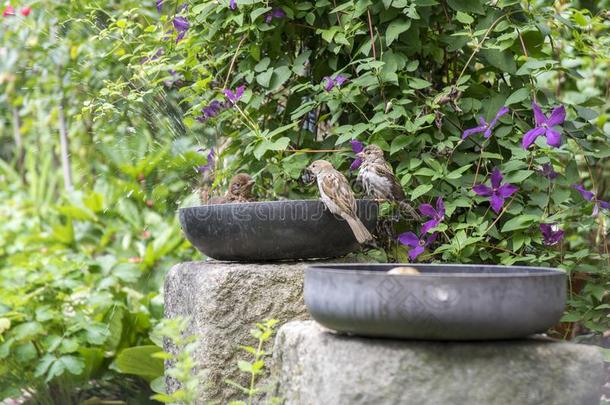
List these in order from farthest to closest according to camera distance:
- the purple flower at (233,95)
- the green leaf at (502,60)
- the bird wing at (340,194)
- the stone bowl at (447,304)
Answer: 1. the purple flower at (233,95)
2. the green leaf at (502,60)
3. the bird wing at (340,194)
4. the stone bowl at (447,304)

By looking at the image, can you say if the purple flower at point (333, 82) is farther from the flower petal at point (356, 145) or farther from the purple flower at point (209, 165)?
the purple flower at point (209, 165)

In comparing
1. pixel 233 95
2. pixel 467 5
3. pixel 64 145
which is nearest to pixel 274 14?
pixel 233 95

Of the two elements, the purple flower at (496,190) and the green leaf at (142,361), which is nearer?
the purple flower at (496,190)

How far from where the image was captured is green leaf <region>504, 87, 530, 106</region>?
9.34 feet

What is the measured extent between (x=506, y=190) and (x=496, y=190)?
0.13ft

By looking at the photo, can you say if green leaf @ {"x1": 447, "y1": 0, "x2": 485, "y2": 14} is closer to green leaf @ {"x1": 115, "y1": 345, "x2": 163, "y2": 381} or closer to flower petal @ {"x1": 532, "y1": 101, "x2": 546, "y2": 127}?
flower petal @ {"x1": 532, "y1": 101, "x2": 546, "y2": 127}

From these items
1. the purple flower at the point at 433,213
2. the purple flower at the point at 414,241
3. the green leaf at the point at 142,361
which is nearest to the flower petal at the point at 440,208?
the purple flower at the point at 433,213

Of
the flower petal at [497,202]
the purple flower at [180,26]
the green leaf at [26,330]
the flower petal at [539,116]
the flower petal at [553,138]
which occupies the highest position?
the purple flower at [180,26]

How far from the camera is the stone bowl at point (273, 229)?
2541 mm

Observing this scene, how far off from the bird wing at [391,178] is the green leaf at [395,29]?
0.47 meters

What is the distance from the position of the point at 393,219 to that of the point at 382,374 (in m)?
1.27

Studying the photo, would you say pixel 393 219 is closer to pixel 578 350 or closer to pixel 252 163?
pixel 252 163

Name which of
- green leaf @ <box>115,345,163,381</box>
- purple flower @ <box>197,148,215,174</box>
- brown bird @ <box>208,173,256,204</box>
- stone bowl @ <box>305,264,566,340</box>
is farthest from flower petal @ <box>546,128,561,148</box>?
green leaf @ <box>115,345,163,381</box>

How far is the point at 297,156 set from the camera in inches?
122
